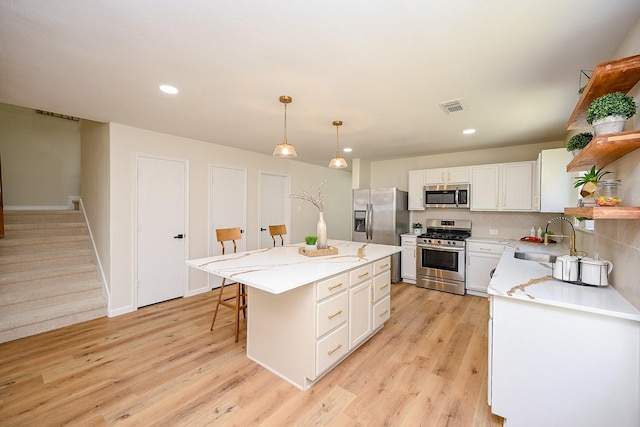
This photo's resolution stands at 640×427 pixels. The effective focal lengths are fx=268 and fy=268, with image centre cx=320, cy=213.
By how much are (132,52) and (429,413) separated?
3145mm

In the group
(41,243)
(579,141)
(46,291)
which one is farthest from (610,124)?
(41,243)

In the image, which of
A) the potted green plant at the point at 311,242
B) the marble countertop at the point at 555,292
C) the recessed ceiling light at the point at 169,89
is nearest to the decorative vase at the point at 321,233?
the potted green plant at the point at 311,242

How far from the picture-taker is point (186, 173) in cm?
399

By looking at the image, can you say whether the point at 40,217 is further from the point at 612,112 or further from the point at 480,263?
the point at 480,263

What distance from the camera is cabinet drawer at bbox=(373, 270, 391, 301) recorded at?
2809 millimetres

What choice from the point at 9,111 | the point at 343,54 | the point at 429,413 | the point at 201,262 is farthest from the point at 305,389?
the point at 9,111

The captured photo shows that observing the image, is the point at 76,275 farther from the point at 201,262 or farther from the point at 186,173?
the point at 201,262

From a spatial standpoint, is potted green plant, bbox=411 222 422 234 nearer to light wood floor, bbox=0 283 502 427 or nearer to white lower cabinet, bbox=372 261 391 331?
light wood floor, bbox=0 283 502 427

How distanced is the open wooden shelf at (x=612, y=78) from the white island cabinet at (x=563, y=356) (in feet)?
3.79

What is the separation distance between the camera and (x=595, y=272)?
5.61 feet

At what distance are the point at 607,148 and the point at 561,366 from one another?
120 cm

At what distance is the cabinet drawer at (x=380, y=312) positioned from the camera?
281 cm

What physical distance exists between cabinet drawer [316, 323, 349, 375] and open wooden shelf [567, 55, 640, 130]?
2257 mm

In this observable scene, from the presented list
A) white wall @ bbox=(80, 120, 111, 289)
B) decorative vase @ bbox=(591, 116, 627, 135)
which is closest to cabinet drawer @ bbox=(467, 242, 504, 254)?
decorative vase @ bbox=(591, 116, 627, 135)
